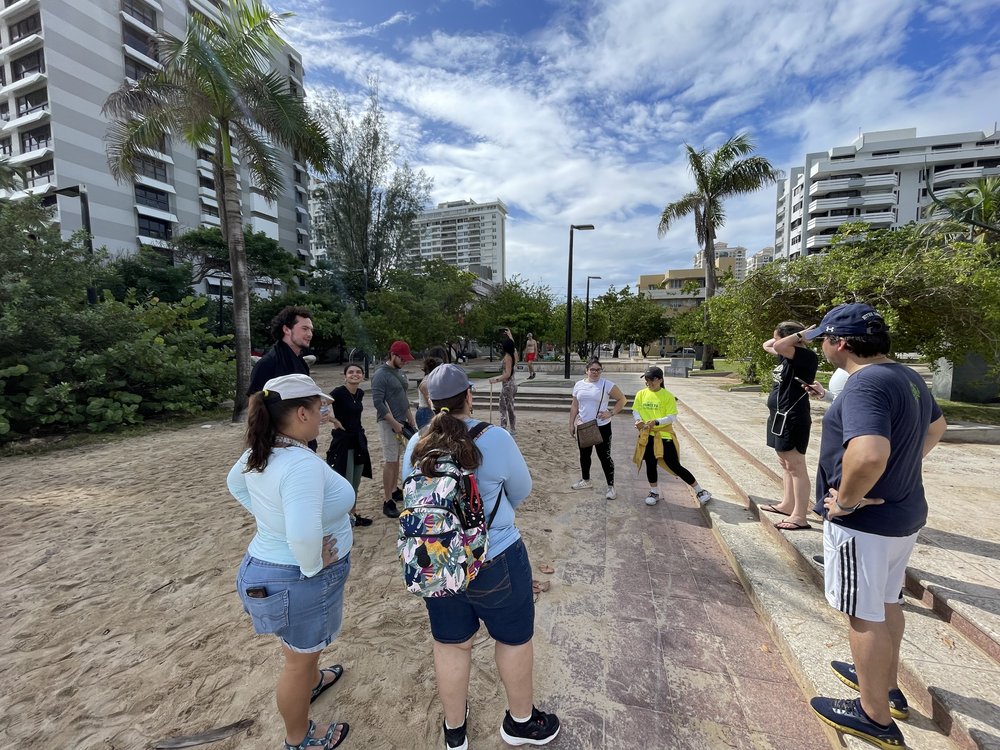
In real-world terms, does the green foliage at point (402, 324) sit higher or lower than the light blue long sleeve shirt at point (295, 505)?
higher

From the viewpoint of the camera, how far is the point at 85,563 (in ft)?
12.7

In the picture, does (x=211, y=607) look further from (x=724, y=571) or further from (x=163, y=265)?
(x=163, y=265)

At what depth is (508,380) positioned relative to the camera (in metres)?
8.09

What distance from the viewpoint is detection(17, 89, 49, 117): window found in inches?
1222

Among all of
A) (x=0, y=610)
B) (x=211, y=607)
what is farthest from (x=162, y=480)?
(x=211, y=607)

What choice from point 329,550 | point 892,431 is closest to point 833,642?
point 892,431

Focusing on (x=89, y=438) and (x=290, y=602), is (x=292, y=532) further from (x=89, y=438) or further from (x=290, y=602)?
(x=89, y=438)

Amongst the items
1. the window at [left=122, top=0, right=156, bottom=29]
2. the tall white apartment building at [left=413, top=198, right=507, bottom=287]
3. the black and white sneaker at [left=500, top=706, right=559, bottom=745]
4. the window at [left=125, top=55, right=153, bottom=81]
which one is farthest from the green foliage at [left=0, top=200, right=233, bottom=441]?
the tall white apartment building at [left=413, top=198, right=507, bottom=287]

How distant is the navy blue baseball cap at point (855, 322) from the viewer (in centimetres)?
183

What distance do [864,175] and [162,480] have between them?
7625 centimetres

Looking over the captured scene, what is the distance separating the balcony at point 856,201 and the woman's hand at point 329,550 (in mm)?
73335

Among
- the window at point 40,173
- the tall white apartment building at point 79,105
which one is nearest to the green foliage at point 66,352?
the tall white apartment building at point 79,105

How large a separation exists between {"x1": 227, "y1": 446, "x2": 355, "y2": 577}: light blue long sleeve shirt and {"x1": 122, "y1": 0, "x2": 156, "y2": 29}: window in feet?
171

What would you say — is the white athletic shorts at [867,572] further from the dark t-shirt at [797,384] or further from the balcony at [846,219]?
the balcony at [846,219]
